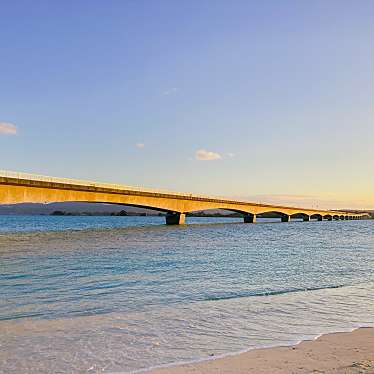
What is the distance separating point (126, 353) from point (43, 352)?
1.47 m

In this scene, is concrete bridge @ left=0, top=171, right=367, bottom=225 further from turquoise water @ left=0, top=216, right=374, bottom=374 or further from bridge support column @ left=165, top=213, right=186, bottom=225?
turquoise water @ left=0, top=216, right=374, bottom=374

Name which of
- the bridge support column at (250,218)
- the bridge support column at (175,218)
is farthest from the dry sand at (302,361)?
the bridge support column at (250,218)

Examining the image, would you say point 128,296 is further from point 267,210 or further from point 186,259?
point 267,210

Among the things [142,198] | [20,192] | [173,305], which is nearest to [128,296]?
[173,305]

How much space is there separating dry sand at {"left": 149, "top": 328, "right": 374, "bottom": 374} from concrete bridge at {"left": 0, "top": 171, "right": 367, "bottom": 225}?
41322 millimetres

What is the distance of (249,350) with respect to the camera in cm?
788

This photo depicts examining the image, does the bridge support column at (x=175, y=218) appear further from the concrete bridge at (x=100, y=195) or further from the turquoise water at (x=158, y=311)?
the turquoise water at (x=158, y=311)

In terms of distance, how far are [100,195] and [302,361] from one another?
55.6 metres

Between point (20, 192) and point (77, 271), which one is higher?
point (20, 192)

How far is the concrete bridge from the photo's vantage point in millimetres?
45969

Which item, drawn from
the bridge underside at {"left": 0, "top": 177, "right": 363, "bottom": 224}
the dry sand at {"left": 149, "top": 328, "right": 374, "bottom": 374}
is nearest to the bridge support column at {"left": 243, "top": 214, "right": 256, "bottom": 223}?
the bridge underside at {"left": 0, "top": 177, "right": 363, "bottom": 224}

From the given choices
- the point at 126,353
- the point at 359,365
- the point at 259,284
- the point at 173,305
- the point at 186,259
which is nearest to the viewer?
the point at 359,365

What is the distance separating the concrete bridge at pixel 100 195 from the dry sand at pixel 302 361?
41.3 m

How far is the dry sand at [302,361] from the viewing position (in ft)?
21.7
